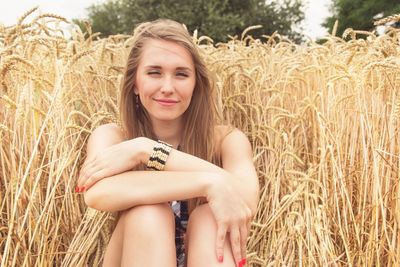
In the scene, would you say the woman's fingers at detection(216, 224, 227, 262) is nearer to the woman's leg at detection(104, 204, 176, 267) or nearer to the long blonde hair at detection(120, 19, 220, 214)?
the woman's leg at detection(104, 204, 176, 267)

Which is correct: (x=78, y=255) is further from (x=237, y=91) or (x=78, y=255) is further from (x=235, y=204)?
(x=237, y=91)

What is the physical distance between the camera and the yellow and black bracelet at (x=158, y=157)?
163 centimetres

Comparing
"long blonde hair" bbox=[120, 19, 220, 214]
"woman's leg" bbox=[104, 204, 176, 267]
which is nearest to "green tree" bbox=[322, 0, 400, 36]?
"long blonde hair" bbox=[120, 19, 220, 214]

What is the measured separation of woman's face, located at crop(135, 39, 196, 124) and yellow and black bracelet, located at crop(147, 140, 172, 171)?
172 millimetres

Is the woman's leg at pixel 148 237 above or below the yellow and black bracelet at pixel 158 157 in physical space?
below

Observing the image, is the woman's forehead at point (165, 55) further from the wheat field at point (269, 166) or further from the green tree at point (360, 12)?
the green tree at point (360, 12)

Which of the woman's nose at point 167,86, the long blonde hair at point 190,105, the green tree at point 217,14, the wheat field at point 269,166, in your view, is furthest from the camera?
the green tree at point 217,14

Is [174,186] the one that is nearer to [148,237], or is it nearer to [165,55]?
[148,237]

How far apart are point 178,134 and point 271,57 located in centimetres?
84

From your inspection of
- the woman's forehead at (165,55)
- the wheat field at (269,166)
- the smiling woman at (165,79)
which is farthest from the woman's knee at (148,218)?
the woman's forehead at (165,55)

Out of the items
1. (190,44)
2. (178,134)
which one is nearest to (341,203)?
(178,134)

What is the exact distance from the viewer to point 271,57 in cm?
256

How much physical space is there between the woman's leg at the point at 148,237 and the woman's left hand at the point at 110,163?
14 centimetres

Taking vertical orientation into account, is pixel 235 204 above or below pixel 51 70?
below
